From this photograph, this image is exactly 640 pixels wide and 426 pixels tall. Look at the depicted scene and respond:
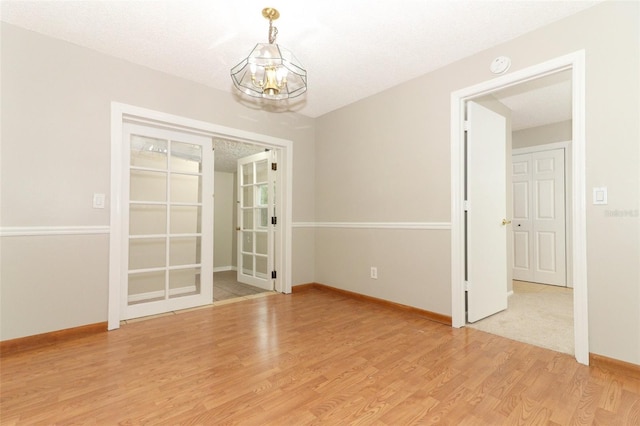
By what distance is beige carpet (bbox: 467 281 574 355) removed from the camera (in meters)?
2.40

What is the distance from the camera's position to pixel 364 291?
3.56 meters

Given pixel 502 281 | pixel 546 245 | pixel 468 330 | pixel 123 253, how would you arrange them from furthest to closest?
pixel 546 245, pixel 502 281, pixel 123 253, pixel 468 330

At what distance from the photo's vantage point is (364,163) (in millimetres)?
3607

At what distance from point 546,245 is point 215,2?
5333 millimetres

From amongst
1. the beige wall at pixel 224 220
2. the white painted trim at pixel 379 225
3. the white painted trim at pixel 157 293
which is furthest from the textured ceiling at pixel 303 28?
the beige wall at pixel 224 220

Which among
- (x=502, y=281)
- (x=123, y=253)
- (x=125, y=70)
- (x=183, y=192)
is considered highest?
(x=125, y=70)

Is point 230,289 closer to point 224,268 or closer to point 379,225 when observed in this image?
point 224,268

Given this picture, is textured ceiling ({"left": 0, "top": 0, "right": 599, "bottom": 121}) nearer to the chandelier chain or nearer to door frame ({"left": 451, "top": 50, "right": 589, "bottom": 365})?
the chandelier chain

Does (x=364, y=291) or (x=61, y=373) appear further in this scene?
(x=364, y=291)

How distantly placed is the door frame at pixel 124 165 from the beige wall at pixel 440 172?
0.51 meters

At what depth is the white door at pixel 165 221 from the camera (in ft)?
9.59

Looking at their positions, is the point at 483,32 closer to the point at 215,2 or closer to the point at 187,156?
the point at 215,2

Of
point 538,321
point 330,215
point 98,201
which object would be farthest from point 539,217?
point 98,201

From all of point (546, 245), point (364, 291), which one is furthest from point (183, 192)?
point (546, 245)
